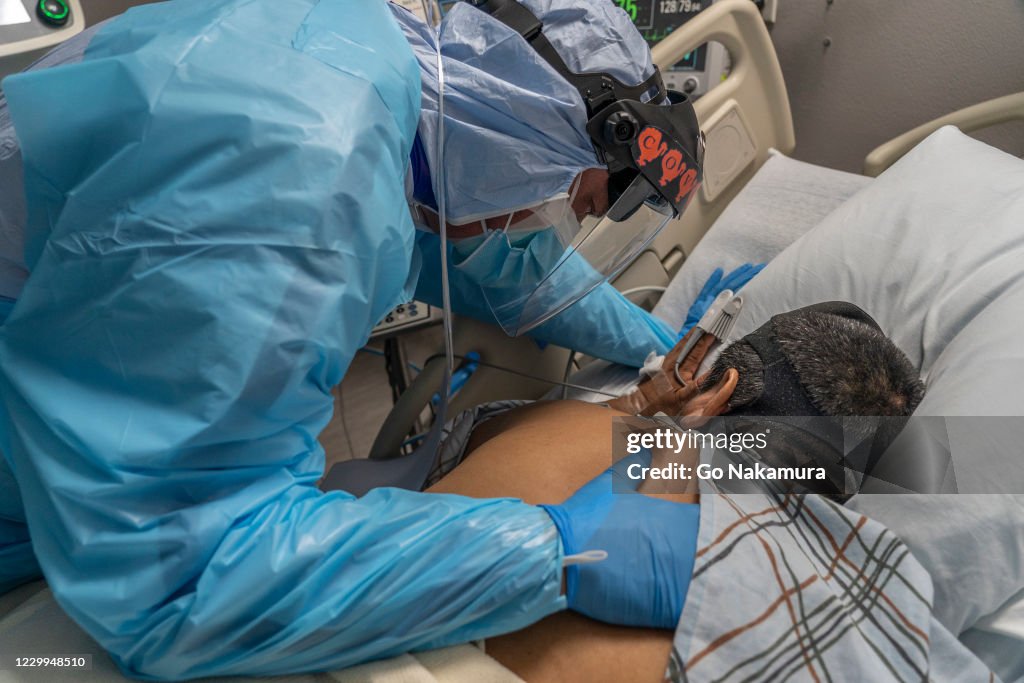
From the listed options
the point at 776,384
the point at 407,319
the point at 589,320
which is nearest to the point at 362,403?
the point at 407,319

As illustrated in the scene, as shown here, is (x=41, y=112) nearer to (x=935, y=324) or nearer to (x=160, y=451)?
(x=160, y=451)

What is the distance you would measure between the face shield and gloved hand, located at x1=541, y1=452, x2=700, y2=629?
1.48ft

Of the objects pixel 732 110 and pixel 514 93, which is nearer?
pixel 514 93

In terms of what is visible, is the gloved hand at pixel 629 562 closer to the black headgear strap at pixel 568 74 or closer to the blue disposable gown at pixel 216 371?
the blue disposable gown at pixel 216 371

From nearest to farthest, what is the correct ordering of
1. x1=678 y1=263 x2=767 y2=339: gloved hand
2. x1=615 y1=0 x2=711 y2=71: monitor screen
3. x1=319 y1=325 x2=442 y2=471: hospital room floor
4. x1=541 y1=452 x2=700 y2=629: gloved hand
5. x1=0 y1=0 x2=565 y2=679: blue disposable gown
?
x1=0 y1=0 x2=565 y2=679: blue disposable gown, x1=541 y1=452 x2=700 y2=629: gloved hand, x1=678 y1=263 x2=767 y2=339: gloved hand, x1=615 y1=0 x2=711 y2=71: monitor screen, x1=319 y1=325 x2=442 y2=471: hospital room floor

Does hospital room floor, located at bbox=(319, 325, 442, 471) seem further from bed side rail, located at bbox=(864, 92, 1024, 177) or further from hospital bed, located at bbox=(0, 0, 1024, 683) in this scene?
bed side rail, located at bbox=(864, 92, 1024, 177)

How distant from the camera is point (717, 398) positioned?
3.31 feet

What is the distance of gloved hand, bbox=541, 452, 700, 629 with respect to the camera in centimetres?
84

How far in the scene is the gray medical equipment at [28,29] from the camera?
133 cm

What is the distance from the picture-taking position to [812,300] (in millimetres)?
1427

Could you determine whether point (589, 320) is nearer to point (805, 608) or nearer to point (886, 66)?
point (805, 608)

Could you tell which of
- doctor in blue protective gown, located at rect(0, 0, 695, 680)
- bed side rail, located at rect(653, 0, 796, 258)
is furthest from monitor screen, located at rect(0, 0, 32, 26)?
bed side rail, located at rect(653, 0, 796, 258)

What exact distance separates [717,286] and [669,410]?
0.61m

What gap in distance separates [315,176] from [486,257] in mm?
412
